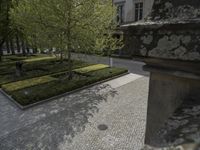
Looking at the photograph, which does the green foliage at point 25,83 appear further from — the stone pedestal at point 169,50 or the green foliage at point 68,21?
the stone pedestal at point 169,50

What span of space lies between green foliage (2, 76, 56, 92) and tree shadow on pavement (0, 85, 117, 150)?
104 inches

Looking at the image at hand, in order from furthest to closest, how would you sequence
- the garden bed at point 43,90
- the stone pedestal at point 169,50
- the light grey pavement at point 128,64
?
the light grey pavement at point 128,64 → the garden bed at point 43,90 → the stone pedestal at point 169,50

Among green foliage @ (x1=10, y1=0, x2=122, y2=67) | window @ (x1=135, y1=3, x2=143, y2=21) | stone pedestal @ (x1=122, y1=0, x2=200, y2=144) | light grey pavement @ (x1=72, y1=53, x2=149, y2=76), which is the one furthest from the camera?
window @ (x1=135, y1=3, x2=143, y2=21)

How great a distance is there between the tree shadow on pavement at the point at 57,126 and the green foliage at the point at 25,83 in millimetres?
2642

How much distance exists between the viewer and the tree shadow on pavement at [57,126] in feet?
16.7

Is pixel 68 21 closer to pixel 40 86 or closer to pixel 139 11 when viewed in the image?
pixel 40 86

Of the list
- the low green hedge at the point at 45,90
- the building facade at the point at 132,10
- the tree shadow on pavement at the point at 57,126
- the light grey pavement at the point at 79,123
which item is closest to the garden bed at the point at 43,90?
the low green hedge at the point at 45,90

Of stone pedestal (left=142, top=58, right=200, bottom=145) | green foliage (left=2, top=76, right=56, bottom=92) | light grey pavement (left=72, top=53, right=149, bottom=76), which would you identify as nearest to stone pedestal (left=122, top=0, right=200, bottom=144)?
stone pedestal (left=142, top=58, right=200, bottom=145)

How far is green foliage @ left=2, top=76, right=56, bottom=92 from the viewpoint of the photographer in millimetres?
9423

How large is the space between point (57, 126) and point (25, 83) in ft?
17.3

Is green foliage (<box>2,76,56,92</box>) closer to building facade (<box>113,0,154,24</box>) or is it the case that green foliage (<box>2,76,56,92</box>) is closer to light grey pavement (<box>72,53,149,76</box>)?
light grey pavement (<box>72,53,149,76</box>)

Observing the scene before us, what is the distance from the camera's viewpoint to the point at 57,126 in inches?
236

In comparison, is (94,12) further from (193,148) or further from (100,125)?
(193,148)

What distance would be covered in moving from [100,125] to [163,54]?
16.5 feet
